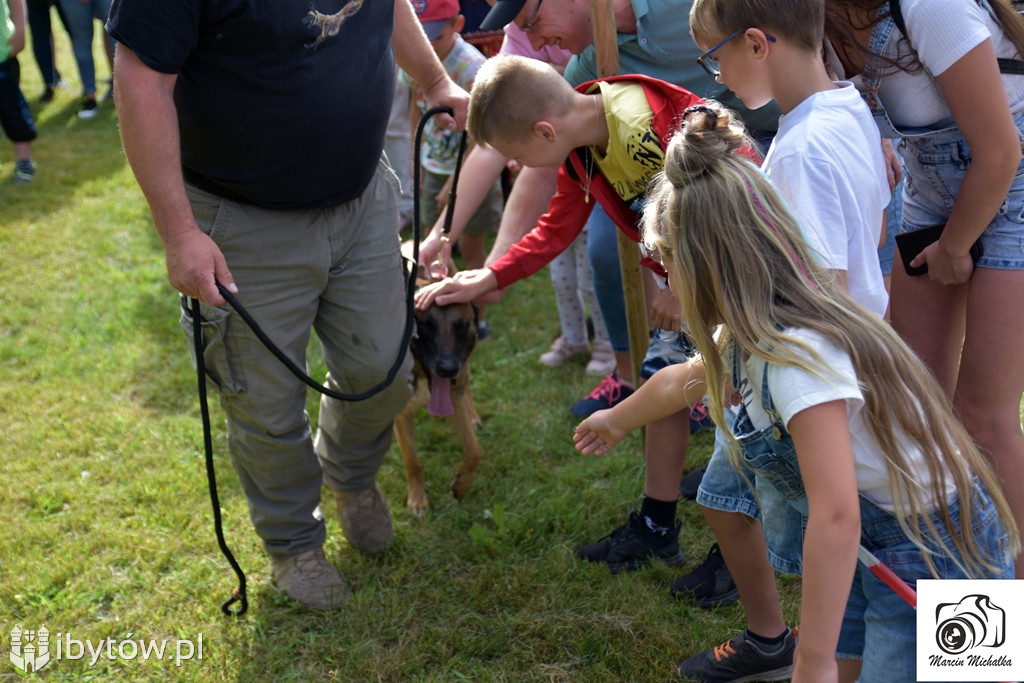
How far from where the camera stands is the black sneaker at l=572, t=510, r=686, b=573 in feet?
10.8

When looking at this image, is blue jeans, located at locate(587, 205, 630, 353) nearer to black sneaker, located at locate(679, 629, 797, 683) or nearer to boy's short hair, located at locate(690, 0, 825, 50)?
black sneaker, located at locate(679, 629, 797, 683)

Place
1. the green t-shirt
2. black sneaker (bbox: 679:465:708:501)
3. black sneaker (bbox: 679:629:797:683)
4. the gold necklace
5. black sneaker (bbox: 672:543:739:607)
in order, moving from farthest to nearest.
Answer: the green t-shirt
black sneaker (bbox: 679:465:708:501)
black sneaker (bbox: 672:543:739:607)
the gold necklace
black sneaker (bbox: 679:629:797:683)

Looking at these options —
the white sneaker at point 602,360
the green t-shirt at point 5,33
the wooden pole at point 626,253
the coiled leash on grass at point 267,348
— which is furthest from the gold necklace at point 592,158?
the green t-shirt at point 5,33

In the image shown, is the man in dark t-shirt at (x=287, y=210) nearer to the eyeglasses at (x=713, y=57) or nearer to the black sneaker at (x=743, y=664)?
the eyeglasses at (x=713, y=57)

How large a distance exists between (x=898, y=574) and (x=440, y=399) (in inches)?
94.4

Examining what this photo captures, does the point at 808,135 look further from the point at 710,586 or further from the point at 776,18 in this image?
the point at 710,586

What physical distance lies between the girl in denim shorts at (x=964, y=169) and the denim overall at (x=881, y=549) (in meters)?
0.73

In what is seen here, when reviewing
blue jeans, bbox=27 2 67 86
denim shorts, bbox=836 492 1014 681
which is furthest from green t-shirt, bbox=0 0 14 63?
denim shorts, bbox=836 492 1014 681

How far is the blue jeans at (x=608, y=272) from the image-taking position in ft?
13.0

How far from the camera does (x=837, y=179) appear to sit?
2.14 metres

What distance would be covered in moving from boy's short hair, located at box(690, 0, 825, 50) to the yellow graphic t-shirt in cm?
52

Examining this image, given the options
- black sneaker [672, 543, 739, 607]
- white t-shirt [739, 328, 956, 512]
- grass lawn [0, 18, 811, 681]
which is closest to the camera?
white t-shirt [739, 328, 956, 512]

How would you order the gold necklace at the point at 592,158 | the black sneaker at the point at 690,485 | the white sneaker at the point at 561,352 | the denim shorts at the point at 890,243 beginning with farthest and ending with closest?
1. the white sneaker at the point at 561,352
2. the black sneaker at the point at 690,485
3. the denim shorts at the point at 890,243
4. the gold necklace at the point at 592,158

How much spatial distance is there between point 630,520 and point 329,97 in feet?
6.18
